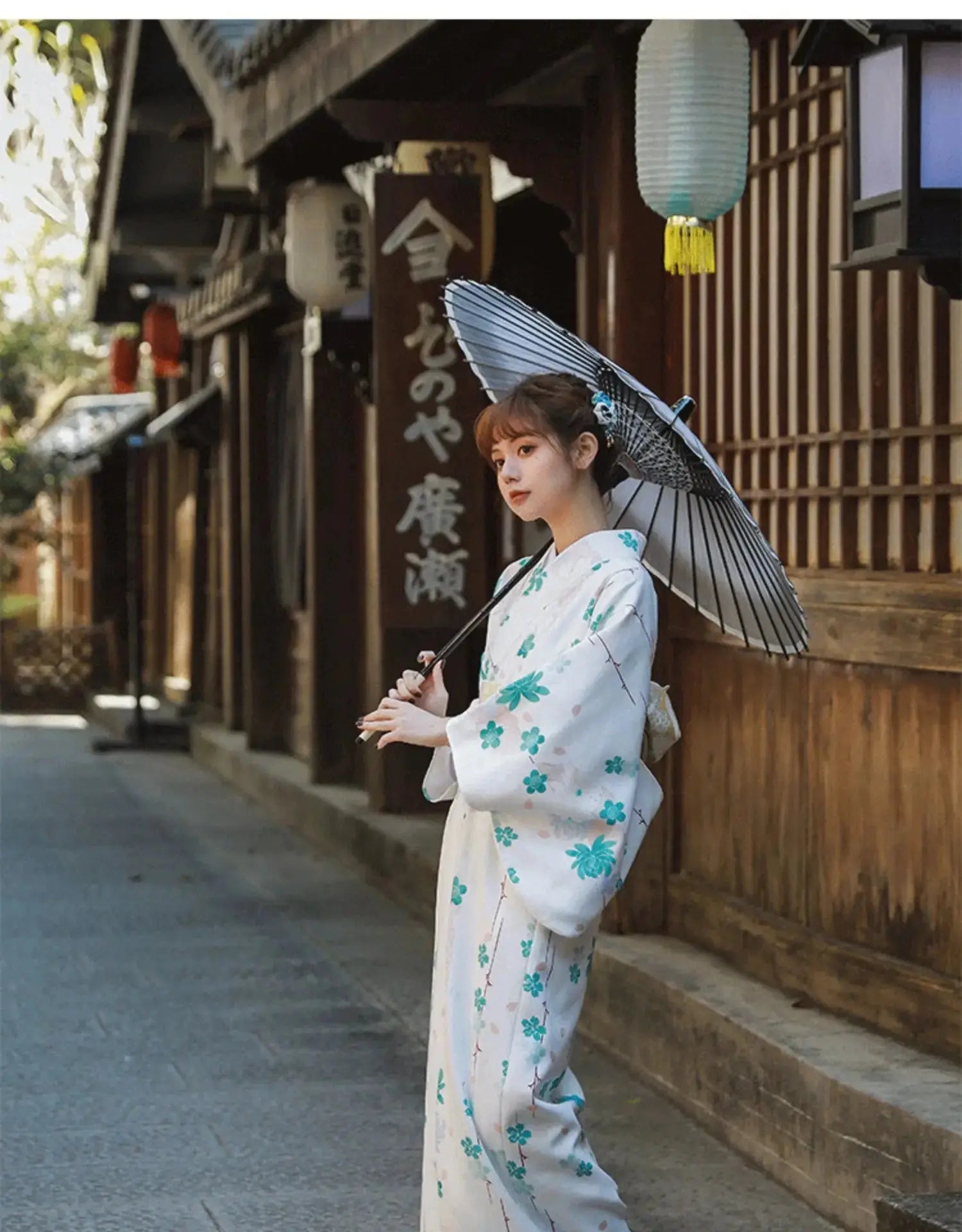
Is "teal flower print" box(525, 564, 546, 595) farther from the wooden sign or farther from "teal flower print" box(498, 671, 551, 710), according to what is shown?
the wooden sign

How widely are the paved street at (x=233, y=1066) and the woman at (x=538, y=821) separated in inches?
55.2

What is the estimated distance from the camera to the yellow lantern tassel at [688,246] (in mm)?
6043

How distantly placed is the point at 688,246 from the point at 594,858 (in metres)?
2.45

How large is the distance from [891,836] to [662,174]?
2.04 meters

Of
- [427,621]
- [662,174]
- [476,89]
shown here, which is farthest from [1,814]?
[662,174]

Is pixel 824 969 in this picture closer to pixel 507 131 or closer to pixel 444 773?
pixel 444 773

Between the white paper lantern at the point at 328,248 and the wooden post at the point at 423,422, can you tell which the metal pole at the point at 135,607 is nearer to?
the white paper lantern at the point at 328,248

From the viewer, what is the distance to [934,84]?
478 cm

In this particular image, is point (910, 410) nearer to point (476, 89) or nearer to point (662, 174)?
point (662, 174)

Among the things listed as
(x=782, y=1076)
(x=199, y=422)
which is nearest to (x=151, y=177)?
(x=199, y=422)

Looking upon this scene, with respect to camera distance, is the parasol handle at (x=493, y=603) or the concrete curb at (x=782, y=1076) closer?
the parasol handle at (x=493, y=603)

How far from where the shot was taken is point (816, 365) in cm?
665

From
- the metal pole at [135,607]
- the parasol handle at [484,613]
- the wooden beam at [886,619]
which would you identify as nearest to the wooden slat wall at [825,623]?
the wooden beam at [886,619]

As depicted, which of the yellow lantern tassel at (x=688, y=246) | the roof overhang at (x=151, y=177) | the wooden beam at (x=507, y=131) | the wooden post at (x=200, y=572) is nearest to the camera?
the yellow lantern tassel at (x=688, y=246)
